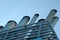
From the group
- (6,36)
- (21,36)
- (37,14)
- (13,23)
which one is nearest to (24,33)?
(21,36)

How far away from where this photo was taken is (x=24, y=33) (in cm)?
1020

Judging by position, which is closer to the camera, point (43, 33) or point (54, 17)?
point (43, 33)

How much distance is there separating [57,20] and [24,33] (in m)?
4.33

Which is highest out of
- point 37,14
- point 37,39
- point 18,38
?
point 37,14

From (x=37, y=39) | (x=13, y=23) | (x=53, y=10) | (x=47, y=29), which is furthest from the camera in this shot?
(x=53, y=10)

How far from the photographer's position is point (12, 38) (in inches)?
392

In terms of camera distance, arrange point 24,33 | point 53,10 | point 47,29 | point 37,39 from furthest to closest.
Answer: point 53,10 < point 24,33 < point 47,29 < point 37,39

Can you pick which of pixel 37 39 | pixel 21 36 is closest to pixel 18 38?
pixel 21 36

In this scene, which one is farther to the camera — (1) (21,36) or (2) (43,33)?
(1) (21,36)

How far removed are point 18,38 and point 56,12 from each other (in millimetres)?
4746

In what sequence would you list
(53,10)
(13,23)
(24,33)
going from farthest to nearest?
(53,10), (13,23), (24,33)

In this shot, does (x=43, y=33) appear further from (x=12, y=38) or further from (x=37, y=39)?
(x=12, y=38)

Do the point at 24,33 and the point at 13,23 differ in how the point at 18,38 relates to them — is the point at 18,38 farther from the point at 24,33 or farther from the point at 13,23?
the point at 13,23

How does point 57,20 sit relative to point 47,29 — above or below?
above
